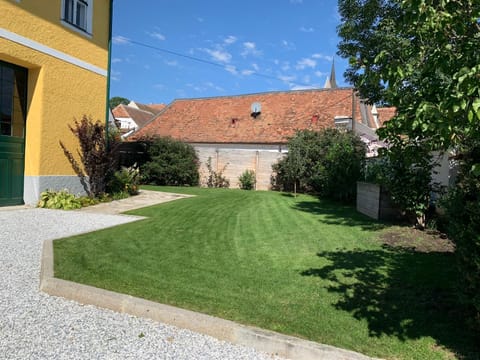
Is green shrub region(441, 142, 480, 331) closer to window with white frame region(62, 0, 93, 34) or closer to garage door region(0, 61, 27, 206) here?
garage door region(0, 61, 27, 206)

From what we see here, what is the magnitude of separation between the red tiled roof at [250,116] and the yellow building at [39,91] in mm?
11857

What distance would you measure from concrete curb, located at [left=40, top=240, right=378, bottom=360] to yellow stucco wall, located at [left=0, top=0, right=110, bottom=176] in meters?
6.93

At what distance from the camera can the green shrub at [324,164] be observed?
13.8m

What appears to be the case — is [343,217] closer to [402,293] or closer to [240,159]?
[402,293]

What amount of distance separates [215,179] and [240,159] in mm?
1890

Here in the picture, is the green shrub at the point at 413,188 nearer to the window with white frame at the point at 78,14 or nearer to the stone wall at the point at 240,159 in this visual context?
the window with white frame at the point at 78,14

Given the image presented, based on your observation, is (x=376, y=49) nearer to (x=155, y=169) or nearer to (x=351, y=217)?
(x=351, y=217)

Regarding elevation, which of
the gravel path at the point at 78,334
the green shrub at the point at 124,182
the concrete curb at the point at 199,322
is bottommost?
the gravel path at the point at 78,334

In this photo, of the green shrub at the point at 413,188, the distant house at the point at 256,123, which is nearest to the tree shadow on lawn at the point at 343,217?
the green shrub at the point at 413,188

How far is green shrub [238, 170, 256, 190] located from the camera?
20.0 metres

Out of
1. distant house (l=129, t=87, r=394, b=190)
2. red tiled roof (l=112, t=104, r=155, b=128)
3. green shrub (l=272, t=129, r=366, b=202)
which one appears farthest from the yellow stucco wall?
red tiled roof (l=112, t=104, r=155, b=128)

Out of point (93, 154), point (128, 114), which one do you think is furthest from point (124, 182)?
point (128, 114)

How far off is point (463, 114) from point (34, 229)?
760 cm

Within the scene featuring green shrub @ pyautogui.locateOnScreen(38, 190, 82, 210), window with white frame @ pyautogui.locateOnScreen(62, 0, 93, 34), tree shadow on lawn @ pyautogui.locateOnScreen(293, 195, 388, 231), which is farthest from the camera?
window with white frame @ pyautogui.locateOnScreen(62, 0, 93, 34)
